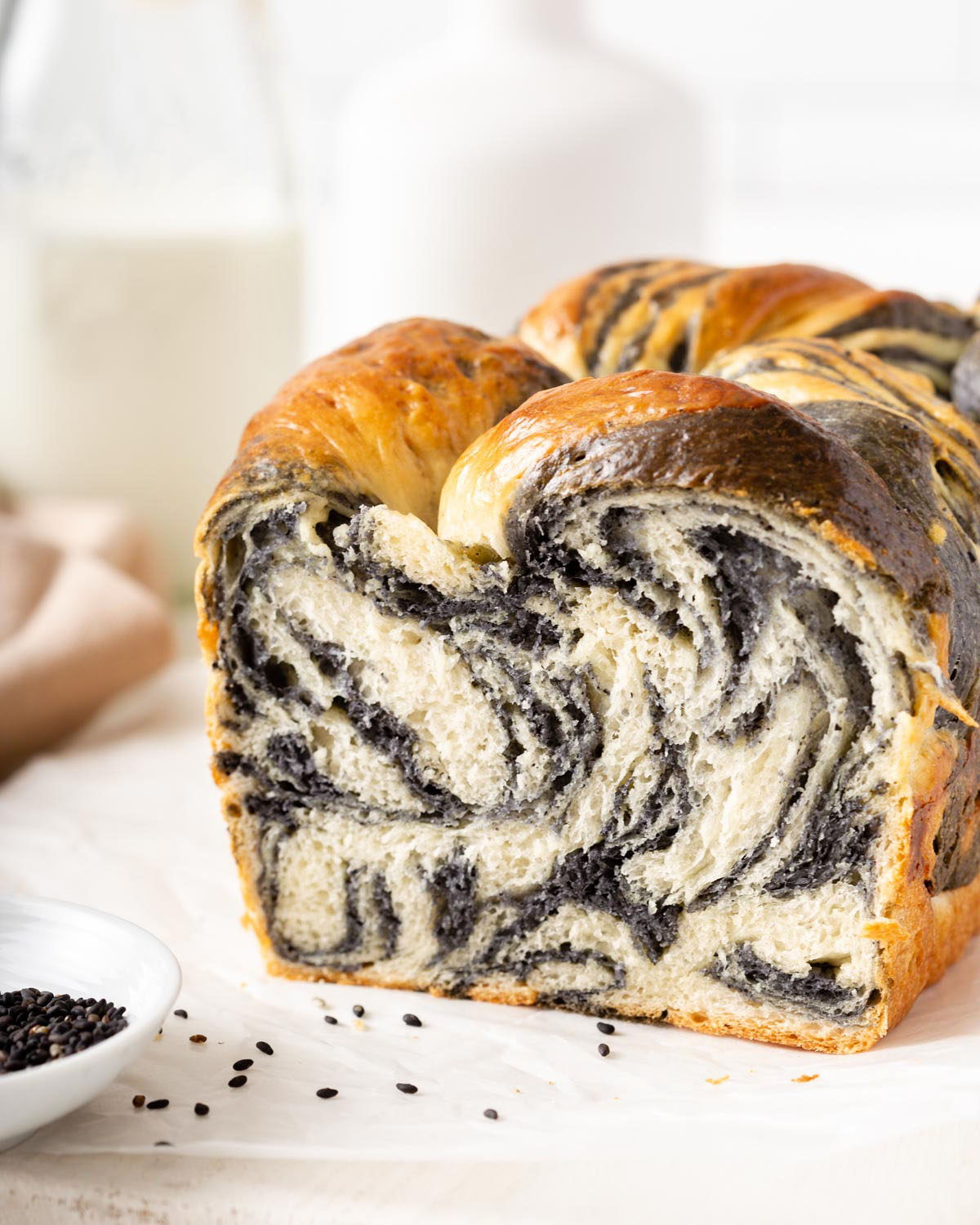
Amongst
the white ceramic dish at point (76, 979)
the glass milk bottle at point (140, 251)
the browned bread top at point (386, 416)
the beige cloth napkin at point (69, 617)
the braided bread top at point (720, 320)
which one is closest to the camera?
the white ceramic dish at point (76, 979)

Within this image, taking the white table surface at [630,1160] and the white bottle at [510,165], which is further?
the white bottle at [510,165]

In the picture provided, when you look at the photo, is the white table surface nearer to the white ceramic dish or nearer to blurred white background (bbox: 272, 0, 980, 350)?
the white ceramic dish

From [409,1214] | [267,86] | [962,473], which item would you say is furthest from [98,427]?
[409,1214]

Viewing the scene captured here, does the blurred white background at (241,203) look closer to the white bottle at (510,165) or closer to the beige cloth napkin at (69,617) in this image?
the white bottle at (510,165)

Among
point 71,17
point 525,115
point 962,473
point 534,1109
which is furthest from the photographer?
point 71,17

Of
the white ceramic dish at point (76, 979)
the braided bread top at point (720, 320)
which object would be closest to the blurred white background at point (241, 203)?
the braided bread top at point (720, 320)

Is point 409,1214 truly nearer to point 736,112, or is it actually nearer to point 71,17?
point 71,17
